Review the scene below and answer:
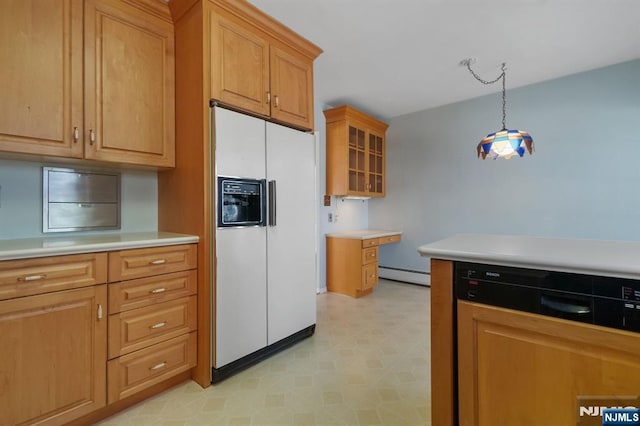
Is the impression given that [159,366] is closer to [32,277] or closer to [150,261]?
[150,261]

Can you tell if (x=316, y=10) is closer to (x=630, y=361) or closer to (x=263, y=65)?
(x=263, y=65)

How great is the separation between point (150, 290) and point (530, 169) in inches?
159

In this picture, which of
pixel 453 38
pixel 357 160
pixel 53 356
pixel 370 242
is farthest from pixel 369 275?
pixel 53 356

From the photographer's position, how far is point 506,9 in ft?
6.77

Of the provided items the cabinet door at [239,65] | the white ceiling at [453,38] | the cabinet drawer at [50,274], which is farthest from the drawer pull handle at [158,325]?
the white ceiling at [453,38]

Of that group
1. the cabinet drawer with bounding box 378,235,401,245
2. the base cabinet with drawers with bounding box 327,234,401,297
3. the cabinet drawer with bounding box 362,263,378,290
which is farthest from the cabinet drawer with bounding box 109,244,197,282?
the cabinet drawer with bounding box 378,235,401,245

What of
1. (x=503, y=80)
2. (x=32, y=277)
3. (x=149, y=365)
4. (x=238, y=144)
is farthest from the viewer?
(x=503, y=80)

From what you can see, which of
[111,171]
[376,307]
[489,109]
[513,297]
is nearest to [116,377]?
[111,171]

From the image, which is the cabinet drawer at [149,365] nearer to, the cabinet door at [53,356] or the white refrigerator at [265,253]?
the cabinet door at [53,356]

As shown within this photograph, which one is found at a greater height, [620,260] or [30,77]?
[30,77]

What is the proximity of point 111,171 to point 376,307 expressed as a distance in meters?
2.85

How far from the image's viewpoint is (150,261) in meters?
1.64

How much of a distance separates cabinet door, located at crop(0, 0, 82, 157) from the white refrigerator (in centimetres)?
78

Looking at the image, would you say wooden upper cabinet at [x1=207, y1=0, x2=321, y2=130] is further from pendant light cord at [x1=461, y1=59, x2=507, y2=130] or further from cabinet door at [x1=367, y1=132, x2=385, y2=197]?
cabinet door at [x1=367, y1=132, x2=385, y2=197]
